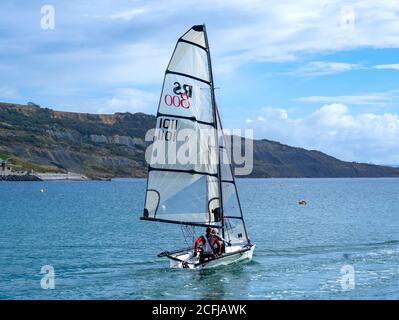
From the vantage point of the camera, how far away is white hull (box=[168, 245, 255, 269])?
36.3 metres

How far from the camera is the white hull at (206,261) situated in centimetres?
3634

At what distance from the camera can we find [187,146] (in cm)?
3791

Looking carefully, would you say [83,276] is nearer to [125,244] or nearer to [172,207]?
[172,207]

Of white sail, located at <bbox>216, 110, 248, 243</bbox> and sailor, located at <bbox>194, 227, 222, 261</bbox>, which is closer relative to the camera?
sailor, located at <bbox>194, 227, 222, 261</bbox>

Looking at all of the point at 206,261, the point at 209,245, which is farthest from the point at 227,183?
the point at 206,261

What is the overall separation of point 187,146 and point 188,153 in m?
0.44

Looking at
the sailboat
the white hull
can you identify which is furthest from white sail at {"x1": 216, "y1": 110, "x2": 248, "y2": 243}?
the white hull

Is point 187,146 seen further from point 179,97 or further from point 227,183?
point 227,183

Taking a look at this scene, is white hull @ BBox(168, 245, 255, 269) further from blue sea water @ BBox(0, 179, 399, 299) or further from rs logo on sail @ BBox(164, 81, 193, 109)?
rs logo on sail @ BBox(164, 81, 193, 109)

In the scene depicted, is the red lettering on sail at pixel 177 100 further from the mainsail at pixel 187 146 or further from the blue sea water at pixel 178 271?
the blue sea water at pixel 178 271

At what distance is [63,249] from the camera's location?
51.2m

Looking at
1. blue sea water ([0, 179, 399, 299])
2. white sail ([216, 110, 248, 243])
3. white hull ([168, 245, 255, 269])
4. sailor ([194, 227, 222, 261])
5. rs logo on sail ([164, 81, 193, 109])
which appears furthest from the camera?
white sail ([216, 110, 248, 243])
